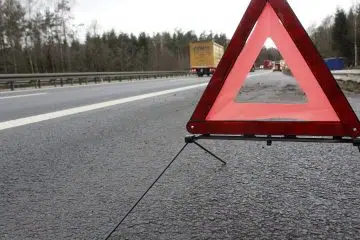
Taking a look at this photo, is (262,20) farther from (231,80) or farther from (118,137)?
(118,137)

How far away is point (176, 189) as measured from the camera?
8.95 ft

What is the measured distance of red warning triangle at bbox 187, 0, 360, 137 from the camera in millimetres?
1974

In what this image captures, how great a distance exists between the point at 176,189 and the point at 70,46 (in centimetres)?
7808

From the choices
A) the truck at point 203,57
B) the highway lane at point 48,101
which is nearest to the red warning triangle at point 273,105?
the highway lane at point 48,101

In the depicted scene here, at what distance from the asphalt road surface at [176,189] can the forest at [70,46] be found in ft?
69.9

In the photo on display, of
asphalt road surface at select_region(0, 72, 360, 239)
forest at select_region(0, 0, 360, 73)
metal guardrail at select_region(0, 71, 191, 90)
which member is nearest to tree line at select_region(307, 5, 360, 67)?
forest at select_region(0, 0, 360, 73)

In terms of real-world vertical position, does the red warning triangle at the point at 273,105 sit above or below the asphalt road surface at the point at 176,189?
above

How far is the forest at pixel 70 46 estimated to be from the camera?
5869 centimetres

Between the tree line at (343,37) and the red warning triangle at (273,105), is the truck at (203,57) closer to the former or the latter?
the red warning triangle at (273,105)

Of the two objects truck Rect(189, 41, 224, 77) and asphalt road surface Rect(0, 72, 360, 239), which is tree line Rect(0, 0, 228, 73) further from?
asphalt road surface Rect(0, 72, 360, 239)

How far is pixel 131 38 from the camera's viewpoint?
11906cm

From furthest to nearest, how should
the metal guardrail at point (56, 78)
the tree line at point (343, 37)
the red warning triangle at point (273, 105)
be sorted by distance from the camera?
the tree line at point (343, 37), the metal guardrail at point (56, 78), the red warning triangle at point (273, 105)

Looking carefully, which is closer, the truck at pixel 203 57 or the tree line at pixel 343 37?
the truck at pixel 203 57

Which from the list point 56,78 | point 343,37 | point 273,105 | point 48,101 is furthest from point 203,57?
point 343,37
